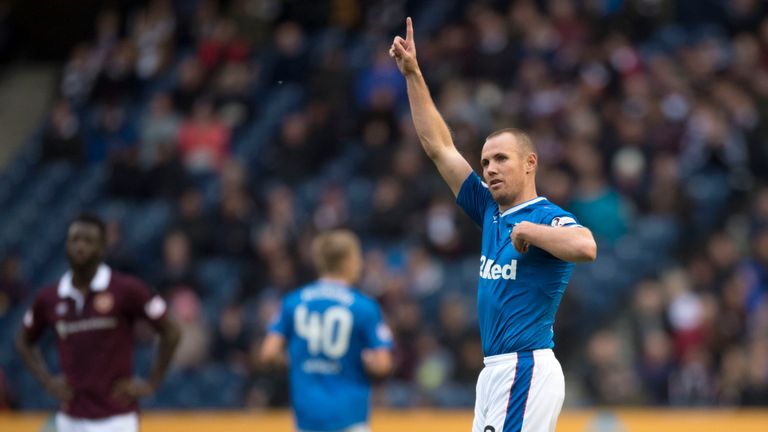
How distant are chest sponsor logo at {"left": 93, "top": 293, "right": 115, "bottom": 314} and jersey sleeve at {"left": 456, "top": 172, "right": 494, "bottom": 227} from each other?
2381mm

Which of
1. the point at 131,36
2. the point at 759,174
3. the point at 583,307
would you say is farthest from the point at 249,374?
the point at 131,36

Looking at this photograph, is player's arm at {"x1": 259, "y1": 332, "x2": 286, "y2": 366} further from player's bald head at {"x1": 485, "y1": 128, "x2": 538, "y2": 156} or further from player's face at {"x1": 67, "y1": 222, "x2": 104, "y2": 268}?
player's bald head at {"x1": 485, "y1": 128, "x2": 538, "y2": 156}

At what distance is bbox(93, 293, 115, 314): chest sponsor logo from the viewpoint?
25.1ft

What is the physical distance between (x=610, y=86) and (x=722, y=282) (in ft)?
10.8

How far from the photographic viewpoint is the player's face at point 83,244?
24.8 feet

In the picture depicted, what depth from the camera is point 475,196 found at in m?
6.47

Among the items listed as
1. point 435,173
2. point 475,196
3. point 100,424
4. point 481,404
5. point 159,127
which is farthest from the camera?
point 159,127

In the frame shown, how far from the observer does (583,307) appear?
13883 mm

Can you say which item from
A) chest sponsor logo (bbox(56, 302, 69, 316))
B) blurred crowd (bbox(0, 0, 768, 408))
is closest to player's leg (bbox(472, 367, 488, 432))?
chest sponsor logo (bbox(56, 302, 69, 316))

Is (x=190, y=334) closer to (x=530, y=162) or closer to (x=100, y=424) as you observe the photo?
(x=100, y=424)

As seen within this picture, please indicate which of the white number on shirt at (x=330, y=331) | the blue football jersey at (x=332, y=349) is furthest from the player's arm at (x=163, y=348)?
the white number on shirt at (x=330, y=331)

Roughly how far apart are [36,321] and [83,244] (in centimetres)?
68

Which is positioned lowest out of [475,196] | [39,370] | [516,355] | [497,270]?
[39,370]

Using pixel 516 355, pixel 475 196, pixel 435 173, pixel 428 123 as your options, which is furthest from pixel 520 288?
pixel 435 173
